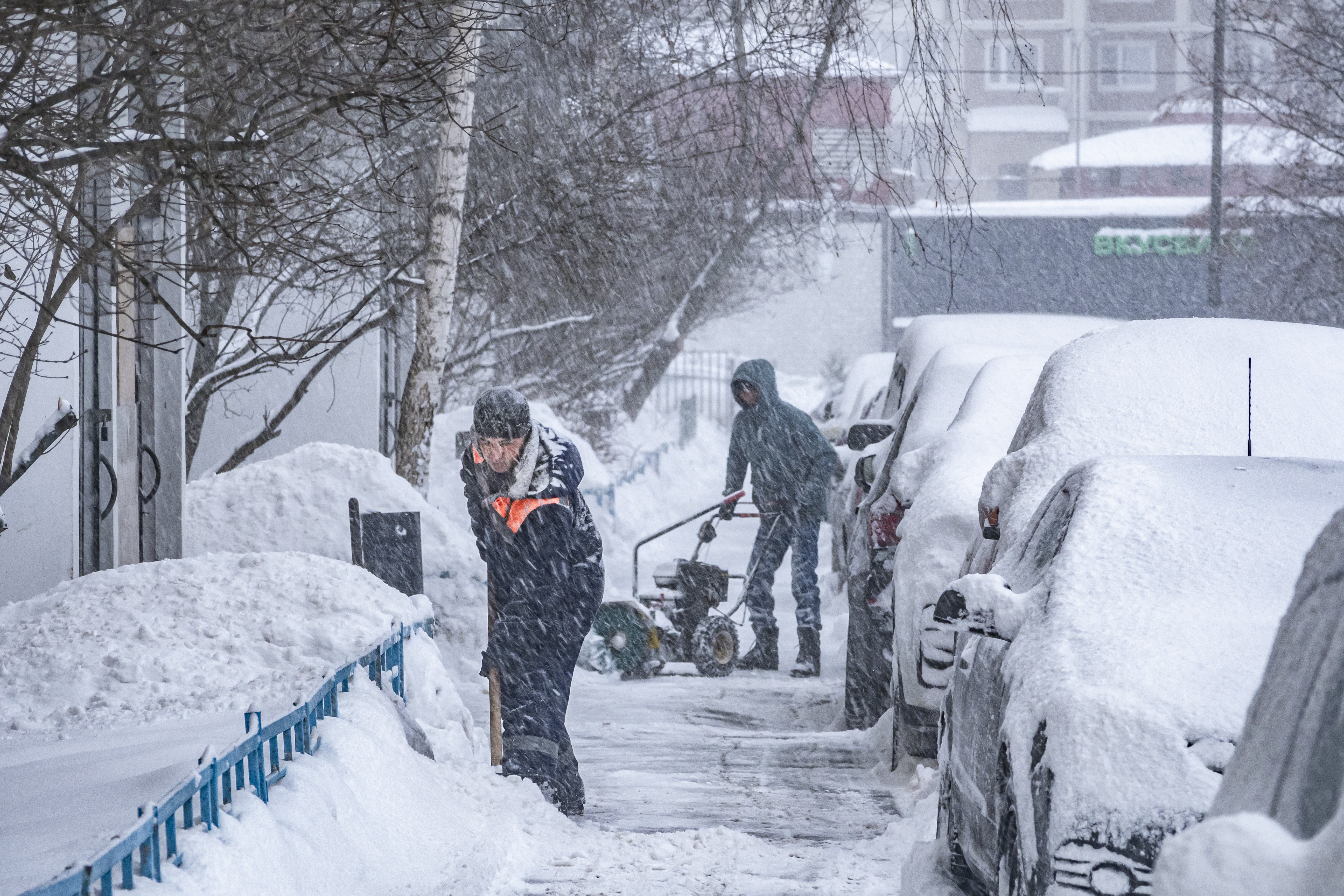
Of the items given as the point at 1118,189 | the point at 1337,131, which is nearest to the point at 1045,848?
the point at 1337,131

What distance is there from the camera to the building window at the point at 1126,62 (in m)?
56.2

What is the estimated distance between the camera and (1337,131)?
46.0 feet

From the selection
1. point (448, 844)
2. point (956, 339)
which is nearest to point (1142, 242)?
point (956, 339)

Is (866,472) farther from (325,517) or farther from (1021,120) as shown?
(1021,120)

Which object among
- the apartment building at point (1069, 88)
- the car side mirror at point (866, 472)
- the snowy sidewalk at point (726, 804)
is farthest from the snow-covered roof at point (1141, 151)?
the snowy sidewalk at point (726, 804)

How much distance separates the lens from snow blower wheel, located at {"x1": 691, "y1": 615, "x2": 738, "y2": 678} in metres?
8.82

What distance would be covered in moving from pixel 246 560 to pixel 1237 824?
552cm

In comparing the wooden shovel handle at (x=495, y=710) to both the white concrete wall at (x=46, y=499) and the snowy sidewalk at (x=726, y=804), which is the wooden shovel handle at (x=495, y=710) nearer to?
the snowy sidewalk at (x=726, y=804)

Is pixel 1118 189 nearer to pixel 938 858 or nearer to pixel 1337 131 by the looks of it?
pixel 1337 131

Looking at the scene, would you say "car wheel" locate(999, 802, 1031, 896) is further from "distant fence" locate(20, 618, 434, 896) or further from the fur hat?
the fur hat

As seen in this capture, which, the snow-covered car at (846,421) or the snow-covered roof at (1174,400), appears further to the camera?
the snow-covered car at (846,421)

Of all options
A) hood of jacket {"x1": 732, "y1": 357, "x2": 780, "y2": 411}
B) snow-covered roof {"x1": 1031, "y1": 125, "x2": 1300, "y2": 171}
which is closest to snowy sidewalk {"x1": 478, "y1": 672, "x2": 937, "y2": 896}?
hood of jacket {"x1": 732, "y1": 357, "x2": 780, "y2": 411}

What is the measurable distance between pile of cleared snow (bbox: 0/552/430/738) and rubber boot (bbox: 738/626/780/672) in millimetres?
A: 3399

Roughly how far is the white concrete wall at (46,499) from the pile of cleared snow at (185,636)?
145cm
